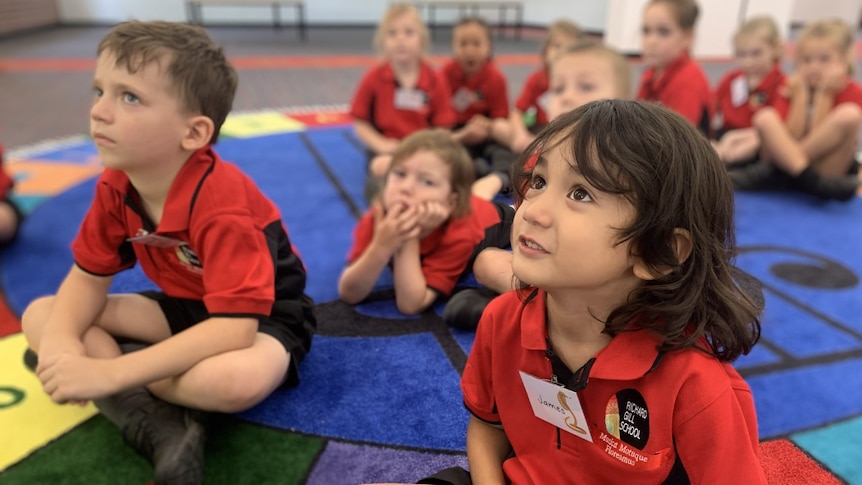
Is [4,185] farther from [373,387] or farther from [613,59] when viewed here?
[613,59]

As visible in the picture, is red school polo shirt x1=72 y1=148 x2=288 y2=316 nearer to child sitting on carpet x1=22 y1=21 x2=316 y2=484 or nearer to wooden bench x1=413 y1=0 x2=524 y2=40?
child sitting on carpet x1=22 y1=21 x2=316 y2=484

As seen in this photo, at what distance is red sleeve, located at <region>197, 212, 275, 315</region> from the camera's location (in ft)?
3.14

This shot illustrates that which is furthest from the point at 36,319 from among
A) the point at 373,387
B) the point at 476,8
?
the point at 476,8

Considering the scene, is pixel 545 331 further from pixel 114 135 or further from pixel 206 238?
pixel 114 135

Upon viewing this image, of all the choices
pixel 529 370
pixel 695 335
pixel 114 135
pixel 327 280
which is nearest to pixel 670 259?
pixel 695 335

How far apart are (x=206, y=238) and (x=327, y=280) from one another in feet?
2.09

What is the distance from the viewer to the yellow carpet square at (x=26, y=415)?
1017mm

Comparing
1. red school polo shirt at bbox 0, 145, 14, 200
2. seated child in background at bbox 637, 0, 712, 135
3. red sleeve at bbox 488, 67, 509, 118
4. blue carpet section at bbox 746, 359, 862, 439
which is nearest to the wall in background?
red school polo shirt at bbox 0, 145, 14, 200

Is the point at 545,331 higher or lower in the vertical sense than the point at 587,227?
lower

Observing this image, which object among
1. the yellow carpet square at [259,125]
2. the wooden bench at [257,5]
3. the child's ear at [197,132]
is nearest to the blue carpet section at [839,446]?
the child's ear at [197,132]

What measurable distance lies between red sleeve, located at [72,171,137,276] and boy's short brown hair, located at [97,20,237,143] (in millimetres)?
196

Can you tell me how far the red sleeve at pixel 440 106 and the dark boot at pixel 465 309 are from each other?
112 cm

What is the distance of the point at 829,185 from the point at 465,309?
5.30ft

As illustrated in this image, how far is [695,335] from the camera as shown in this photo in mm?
597
